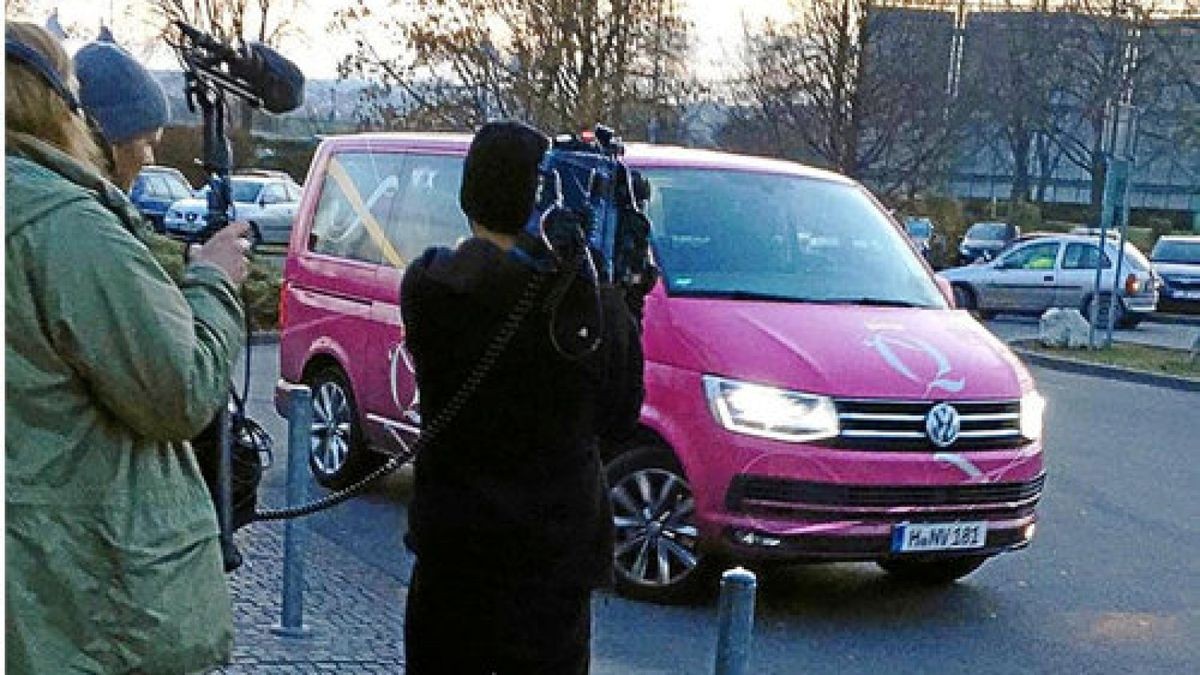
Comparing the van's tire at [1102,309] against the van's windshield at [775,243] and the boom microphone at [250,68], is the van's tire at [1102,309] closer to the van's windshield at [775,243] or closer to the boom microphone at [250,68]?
the van's windshield at [775,243]

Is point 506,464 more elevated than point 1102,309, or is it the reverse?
point 506,464

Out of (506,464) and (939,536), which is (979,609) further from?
(506,464)

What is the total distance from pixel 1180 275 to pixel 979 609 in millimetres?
26874

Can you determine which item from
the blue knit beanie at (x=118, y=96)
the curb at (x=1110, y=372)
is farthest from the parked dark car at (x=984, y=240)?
the blue knit beanie at (x=118, y=96)

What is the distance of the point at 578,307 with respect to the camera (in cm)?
341

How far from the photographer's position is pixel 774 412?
6.97 m

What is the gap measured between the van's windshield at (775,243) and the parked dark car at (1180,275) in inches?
1016

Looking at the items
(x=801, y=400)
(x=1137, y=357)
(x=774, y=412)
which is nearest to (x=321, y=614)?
(x=774, y=412)

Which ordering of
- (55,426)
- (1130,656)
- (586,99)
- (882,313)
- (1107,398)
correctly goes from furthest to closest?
(586,99)
(1107,398)
(882,313)
(1130,656)
(55,426)

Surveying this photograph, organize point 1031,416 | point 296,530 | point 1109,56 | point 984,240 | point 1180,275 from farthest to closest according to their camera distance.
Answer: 1. point 1109,56
2. point 984,240
3. point 1180,275
4. point 1031,416
5. point 296,530

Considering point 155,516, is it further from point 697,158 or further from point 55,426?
point 697,158

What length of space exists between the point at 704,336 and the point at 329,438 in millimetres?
3379

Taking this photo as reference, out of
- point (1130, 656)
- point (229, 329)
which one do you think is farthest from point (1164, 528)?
point (229, 329)

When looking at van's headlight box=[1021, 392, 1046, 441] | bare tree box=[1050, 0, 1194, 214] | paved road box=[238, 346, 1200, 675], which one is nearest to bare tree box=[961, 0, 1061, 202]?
bare tree box=[1050, 0, 1194, 214]
